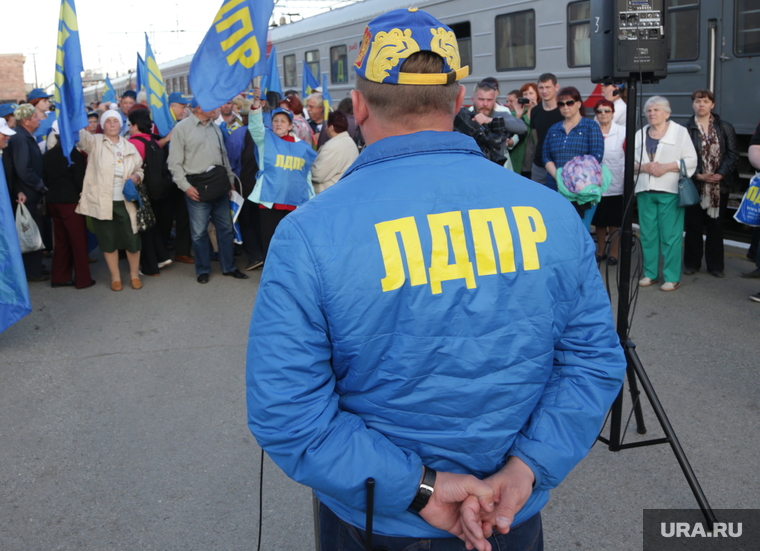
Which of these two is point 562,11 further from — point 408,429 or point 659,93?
point 408,429

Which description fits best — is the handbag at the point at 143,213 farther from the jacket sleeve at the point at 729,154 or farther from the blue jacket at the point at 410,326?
the blue jacket at the point at 410,326

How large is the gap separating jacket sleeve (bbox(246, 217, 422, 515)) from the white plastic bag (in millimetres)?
6742

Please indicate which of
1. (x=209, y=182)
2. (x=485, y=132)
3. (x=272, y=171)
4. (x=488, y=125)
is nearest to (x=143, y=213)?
(x=209, y=182)

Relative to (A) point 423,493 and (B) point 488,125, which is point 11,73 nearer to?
(B) point 488,125

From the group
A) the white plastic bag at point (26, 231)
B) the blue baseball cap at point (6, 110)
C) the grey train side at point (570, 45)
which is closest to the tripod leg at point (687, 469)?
the grey train side at point (570, 45)

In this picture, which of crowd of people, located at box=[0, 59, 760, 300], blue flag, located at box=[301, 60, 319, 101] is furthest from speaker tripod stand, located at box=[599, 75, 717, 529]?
blue flag, located at box=[301, 60, 319, 101]

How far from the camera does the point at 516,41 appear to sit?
11.0 m

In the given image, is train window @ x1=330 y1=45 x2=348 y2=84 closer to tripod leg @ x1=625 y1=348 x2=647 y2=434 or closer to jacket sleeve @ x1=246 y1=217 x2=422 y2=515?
tripod leg @ x1=625 y1=348 x2=647 y2=434

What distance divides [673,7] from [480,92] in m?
3.15

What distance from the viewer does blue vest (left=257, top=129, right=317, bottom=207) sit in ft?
24.5

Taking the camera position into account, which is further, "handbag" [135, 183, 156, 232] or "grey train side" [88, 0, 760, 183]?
"grey train side" [88, 0, 760, 183]

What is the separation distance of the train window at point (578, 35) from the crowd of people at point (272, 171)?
1.76 m

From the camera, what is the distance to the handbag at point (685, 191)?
265 inches

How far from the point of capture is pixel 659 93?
929 cm
